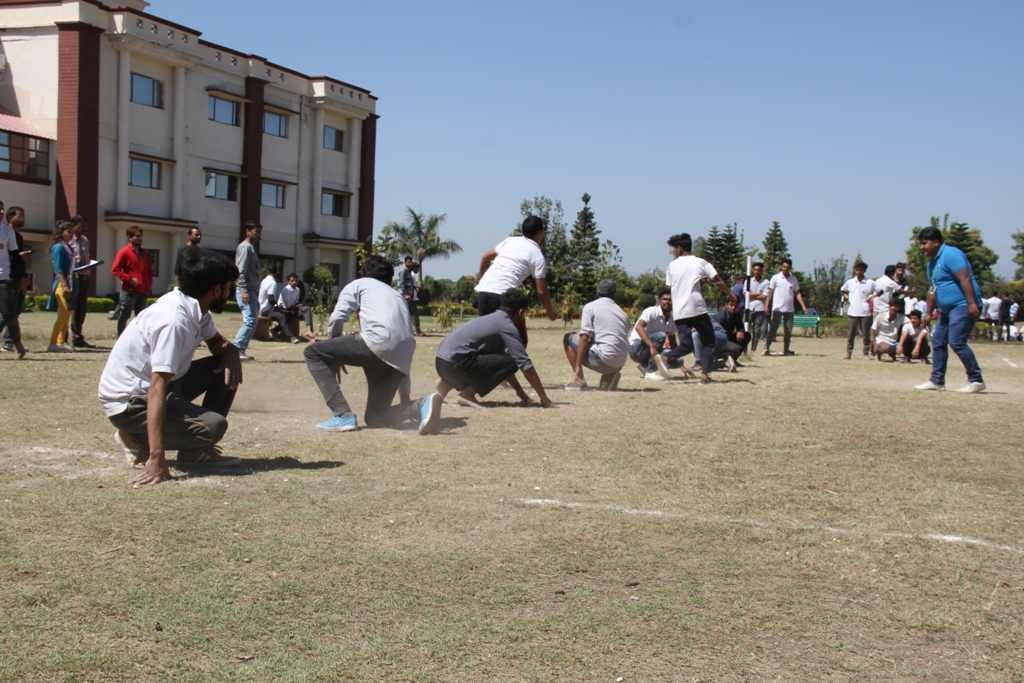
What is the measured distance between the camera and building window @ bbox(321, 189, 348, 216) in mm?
47594

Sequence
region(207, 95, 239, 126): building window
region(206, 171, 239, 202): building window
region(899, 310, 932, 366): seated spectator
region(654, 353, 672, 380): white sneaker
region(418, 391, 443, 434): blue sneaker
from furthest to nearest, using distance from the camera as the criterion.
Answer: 1. region(206, 171, 239, 202): building window
2. region(207, 95, 239, 126): building window
3. region(899, 310, 932, 366): seated spectator
4. region(654, 353, 672, 380): white sneaker
5. region(418, 391, 443, 434): blue sneaker

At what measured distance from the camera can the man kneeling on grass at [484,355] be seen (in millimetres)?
8438

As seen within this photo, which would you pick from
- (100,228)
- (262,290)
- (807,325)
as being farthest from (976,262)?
(262,290)

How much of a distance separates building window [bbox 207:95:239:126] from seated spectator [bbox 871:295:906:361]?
104 feet

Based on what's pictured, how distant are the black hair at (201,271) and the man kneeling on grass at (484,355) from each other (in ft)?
11.0

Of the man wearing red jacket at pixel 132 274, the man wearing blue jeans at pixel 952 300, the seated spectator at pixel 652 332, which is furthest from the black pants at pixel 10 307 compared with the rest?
the man wearing blue jeans at pixel 952 300

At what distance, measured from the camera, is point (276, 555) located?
3.90 metres

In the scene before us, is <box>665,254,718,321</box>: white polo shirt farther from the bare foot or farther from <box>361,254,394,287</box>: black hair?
<box>361,254,394,287</box>: black hair

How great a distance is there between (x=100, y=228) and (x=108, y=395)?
3414cm

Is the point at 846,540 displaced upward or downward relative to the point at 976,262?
downward

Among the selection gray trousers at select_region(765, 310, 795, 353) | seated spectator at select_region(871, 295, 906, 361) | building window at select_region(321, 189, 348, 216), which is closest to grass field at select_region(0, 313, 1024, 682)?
seated spectator at select_region(871, 295, 906, 361)

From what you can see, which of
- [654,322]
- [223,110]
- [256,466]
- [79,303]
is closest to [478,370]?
[256,466]

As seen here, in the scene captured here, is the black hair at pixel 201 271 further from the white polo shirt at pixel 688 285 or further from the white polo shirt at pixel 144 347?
the white polo shirt at pixel 688 285

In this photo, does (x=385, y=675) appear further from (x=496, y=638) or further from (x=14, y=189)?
(x=14, y=189)
